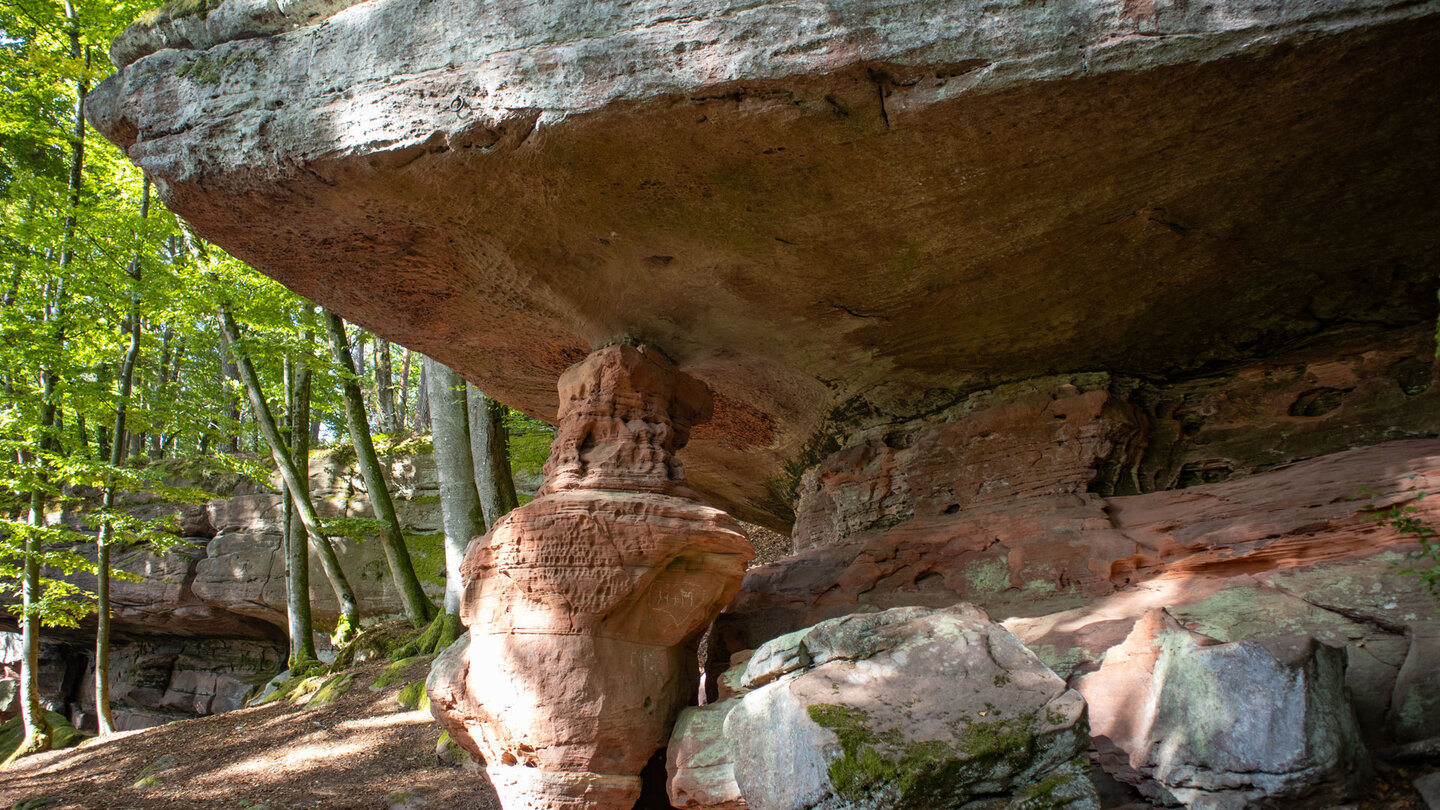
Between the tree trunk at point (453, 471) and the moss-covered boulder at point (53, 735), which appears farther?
the moss-covered boulder at point (53, 735)

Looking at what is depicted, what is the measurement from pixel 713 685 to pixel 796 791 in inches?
88.1

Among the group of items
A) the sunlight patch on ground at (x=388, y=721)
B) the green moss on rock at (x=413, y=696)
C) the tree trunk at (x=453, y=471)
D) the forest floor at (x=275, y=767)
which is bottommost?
the forest floor at (x=275, y=767)

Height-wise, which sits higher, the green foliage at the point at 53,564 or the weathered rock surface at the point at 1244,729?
the green foliage at the point at 53,564

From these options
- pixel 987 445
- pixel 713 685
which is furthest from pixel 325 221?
pixel 987 445

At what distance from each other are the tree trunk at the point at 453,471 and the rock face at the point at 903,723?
595cm

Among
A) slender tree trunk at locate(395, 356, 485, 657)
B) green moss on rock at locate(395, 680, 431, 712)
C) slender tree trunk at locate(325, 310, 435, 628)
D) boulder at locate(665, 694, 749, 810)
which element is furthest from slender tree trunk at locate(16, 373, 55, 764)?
boulder at locate(665, 694, 749, 810)

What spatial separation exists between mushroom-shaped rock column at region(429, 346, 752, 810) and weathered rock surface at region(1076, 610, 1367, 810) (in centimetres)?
245

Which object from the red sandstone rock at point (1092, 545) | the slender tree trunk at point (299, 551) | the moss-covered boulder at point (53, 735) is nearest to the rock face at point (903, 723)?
the red sandstone rock at point (1092, 545)

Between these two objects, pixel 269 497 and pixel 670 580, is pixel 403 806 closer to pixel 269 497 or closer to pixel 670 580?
pixel 670 580

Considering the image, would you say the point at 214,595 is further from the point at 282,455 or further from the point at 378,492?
the point at 378,492

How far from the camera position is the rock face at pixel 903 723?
348 cm

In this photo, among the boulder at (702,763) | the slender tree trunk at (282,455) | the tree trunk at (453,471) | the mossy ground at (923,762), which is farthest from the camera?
the slender tree trunk at (282,455)

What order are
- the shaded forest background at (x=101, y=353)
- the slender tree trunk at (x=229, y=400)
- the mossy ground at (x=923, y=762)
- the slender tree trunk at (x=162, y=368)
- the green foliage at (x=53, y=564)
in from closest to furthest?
1. the mossy ground at (x=923, y=762)
2. the shaded forest background at (x=101, y=353)
3. the green foliage at (x=53, y=564)
4. the slender tree trunk at (x=229, y=400)
5. the slender tree trunk at (x=162, y=368)

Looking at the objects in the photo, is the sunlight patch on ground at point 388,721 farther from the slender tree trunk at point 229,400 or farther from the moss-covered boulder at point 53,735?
the moss-covered boulder at point 53,735
